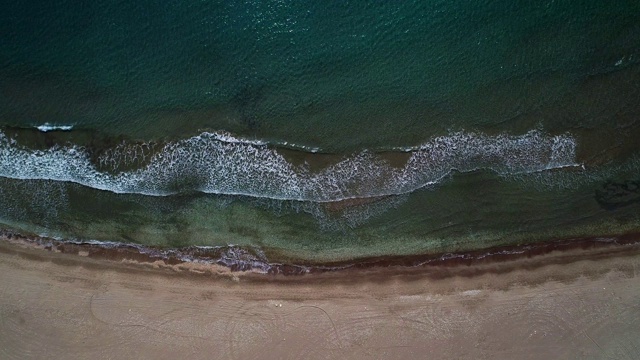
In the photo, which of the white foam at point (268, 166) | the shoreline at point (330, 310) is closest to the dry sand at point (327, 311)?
the shoreline at point (330, 310)

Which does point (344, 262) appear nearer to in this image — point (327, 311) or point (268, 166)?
point (327, 311)

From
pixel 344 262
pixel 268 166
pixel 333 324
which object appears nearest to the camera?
pixel 333 324

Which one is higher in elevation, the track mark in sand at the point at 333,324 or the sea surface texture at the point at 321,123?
the sea surface texture at the point at 321,123

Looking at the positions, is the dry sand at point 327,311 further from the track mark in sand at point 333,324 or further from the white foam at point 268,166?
the white foam at point 268,166

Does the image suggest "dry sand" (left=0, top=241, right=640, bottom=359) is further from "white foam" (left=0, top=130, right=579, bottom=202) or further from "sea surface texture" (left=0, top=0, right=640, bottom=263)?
"white foam" (left=0, top=130, right=579, bottom=202)

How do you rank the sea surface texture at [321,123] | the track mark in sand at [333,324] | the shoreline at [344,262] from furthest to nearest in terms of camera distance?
the sea surface texture at [321,123] → the shoreline at [344,262] → the track mark in sand at [333,324]

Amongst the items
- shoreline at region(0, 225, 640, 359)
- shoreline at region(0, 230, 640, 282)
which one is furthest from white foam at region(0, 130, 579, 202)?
shoreline at region(0, 225, 640, 359)

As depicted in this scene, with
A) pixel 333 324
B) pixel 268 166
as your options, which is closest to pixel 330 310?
pixel 333 324
